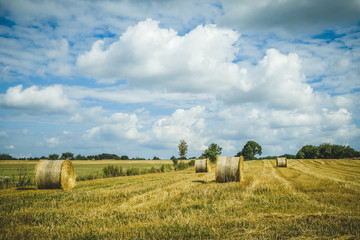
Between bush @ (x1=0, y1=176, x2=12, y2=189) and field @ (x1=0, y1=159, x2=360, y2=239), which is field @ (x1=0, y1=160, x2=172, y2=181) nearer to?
bush @ (x1=0, y1=176, x2=12, y2=189)

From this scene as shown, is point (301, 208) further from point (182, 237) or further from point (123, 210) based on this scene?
point (123, 210)

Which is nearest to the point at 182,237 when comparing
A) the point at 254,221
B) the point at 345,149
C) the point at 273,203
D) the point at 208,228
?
the point at 208,228

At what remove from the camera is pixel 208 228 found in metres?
4.91

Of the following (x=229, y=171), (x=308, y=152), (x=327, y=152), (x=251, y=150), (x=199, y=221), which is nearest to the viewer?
(x=199, y=221)

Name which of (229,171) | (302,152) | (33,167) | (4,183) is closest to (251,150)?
(302,152)

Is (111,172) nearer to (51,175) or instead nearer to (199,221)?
(51,175)

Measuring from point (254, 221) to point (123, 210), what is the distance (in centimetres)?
386

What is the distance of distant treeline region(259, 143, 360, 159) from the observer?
66656mm

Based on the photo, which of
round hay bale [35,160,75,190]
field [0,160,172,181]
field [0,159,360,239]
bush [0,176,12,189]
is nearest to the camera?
field [0,159,360,239]

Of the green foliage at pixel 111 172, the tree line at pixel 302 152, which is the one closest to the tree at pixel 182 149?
the tree line at pixel 302 152

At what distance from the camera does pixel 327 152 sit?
73188mm

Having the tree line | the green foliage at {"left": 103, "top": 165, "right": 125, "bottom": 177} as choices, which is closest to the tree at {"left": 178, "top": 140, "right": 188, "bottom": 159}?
the tree line

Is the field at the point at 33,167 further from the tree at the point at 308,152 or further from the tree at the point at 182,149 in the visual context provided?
the tree at the point at 308,152

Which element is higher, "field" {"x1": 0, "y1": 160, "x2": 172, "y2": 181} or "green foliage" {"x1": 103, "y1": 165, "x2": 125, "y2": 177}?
"green foliage" {"x1": 103, "y1": 165, "x2": 125, "y2": 177}
